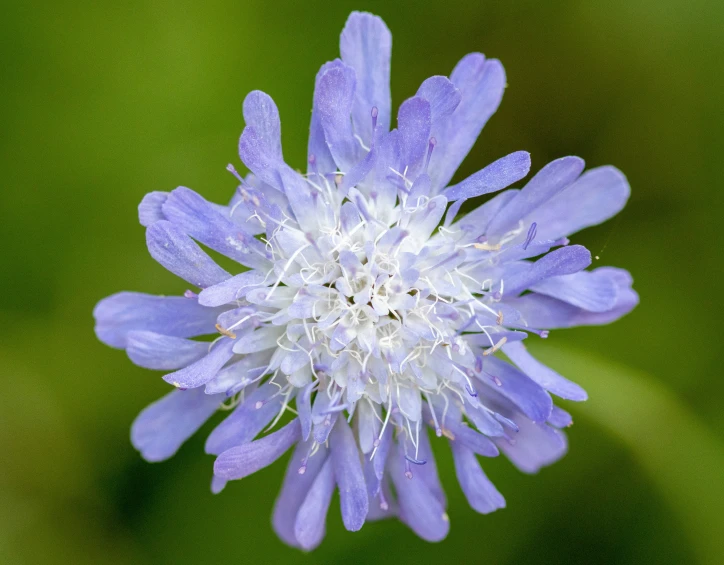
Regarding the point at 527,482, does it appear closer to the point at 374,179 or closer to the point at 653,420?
the point at 653,420

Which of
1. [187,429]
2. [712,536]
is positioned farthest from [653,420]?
[187,429]

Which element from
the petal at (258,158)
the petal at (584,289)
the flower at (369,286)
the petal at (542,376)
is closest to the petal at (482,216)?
the flower at (369,286)

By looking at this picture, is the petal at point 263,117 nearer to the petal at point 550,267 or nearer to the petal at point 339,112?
the petal at point 339,112

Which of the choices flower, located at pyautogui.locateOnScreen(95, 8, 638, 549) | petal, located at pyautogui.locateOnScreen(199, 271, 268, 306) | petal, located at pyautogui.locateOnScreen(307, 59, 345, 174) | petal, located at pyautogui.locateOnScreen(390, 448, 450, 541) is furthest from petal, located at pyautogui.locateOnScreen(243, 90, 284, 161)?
petal, located at pyautogui.locateOnScreen(390, 448, 450, 541)

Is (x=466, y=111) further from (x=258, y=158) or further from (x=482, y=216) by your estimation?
(x=258, y=158)

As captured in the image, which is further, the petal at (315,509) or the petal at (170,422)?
the petal at (170,422)

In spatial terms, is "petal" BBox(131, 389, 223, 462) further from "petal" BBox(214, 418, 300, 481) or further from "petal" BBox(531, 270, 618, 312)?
"petal" BBox(531, 270, 618, 312)

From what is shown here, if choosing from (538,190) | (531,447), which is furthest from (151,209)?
(531,447)
